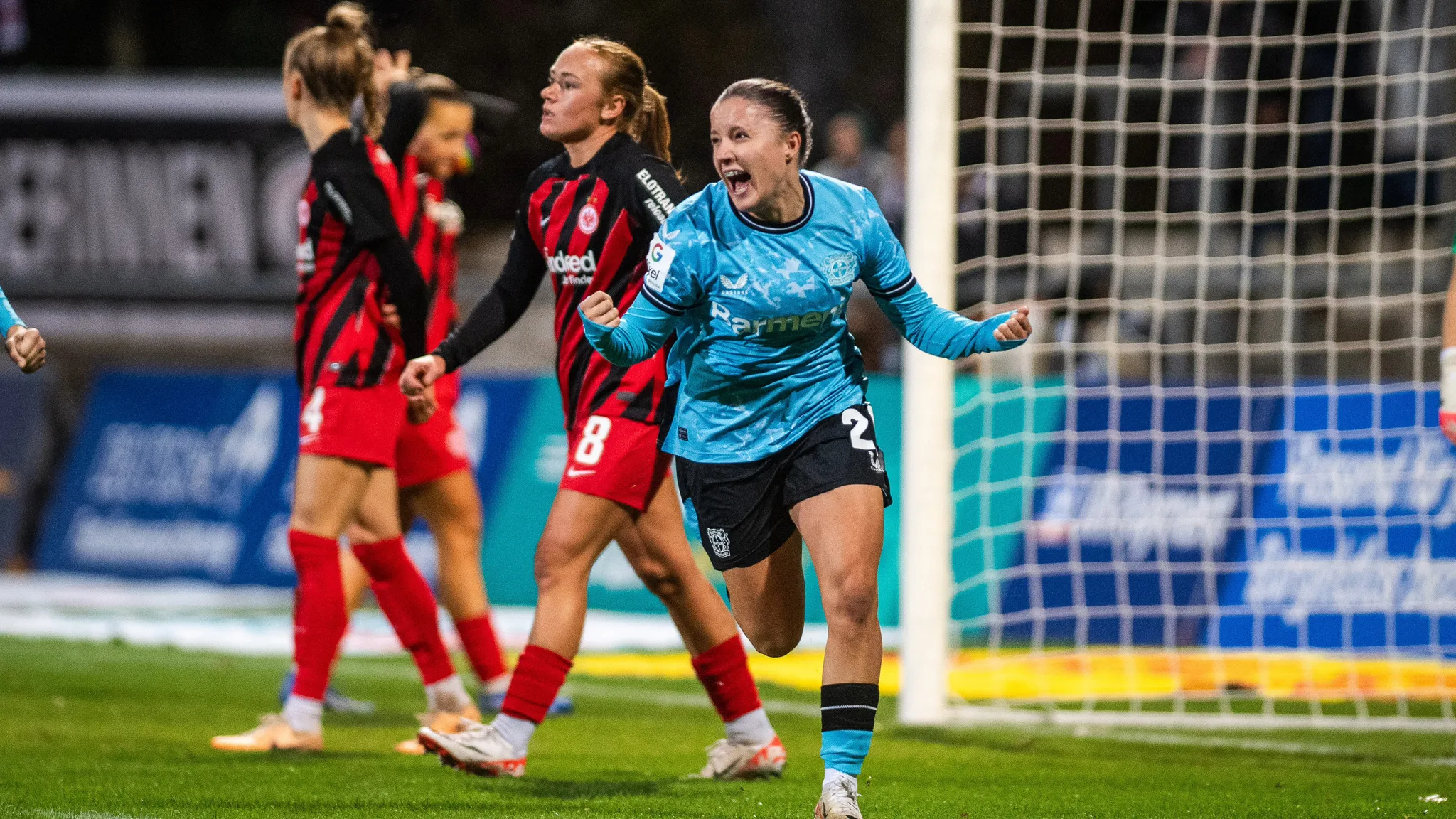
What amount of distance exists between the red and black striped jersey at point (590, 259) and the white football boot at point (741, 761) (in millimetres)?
1016

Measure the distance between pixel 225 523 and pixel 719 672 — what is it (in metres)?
8.03

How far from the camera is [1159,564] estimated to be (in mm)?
9602

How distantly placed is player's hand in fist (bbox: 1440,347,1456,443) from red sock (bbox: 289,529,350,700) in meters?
3.36

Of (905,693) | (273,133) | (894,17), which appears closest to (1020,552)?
(905,693)

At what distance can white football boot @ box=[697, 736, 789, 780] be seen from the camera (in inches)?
211

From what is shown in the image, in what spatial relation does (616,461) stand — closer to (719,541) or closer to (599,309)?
(719,541)

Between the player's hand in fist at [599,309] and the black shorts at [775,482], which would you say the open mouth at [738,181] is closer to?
the player's hand in fist at [599,309]

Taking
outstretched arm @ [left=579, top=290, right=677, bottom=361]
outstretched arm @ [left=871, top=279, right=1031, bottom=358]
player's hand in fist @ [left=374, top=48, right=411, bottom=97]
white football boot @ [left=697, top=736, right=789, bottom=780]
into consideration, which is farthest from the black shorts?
player's hand in fist @ [left=374, top=48, right=411, bottom=97]

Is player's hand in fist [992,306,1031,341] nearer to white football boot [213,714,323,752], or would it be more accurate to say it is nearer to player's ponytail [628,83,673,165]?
player's ponytail [628,83,673,165]

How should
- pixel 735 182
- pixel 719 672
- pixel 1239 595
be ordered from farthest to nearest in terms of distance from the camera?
pixel 1239 595, pixel 719 672, pixel 735 182

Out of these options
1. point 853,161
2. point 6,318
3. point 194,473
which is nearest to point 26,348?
point 6,318

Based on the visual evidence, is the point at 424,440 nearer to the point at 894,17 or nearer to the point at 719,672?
the point at 719,672

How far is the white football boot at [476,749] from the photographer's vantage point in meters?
4.96

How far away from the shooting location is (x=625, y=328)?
4.38 m
